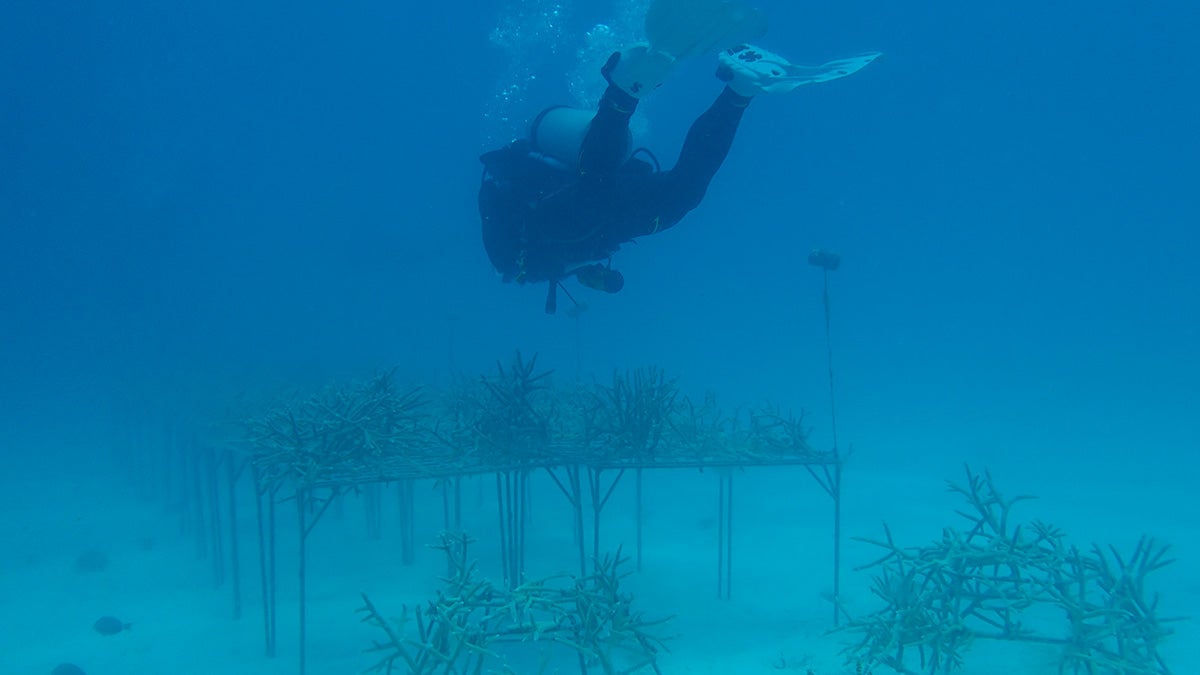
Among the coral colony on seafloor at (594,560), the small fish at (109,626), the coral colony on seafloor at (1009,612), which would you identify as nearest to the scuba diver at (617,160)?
the coral colony on seafloor at (594,560)

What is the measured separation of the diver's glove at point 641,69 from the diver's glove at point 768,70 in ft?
1.98

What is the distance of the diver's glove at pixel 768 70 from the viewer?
625cm

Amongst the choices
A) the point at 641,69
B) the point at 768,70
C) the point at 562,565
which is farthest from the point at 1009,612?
the point at 562,565

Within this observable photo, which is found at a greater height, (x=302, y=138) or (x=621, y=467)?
(x=302, y=138)

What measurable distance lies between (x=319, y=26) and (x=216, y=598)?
277 ft

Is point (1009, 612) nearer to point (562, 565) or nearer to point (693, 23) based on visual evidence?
point (693, 23)

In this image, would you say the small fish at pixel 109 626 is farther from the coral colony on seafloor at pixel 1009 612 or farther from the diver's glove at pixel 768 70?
the diver's glove at pixel 768 70

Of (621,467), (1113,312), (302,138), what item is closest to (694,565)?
(621,467)

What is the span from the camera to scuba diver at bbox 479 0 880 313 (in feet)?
19.9

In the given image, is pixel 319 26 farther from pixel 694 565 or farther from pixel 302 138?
pixel 694 565

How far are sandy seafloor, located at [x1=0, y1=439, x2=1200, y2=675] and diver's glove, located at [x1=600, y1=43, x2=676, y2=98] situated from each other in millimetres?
5966

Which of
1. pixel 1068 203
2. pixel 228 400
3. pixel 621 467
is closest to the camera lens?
pixel 621 467

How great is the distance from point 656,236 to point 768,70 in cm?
8930

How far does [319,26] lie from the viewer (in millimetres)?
81500
